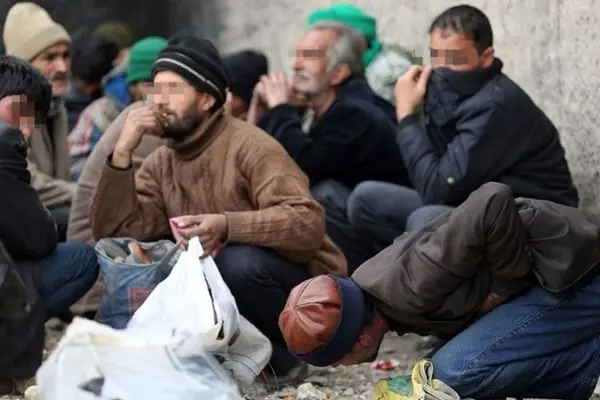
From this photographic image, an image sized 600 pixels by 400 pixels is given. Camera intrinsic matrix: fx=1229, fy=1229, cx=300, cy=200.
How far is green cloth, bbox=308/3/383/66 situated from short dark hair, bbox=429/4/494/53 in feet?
3.79

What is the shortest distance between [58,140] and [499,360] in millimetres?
2768

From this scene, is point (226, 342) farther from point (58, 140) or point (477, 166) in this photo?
point (58, 140)

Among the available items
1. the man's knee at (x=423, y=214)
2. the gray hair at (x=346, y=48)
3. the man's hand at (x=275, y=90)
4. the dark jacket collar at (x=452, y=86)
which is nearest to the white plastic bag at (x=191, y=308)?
the man's knee at (x=423, y=214)

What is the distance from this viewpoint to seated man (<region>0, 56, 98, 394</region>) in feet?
13.5

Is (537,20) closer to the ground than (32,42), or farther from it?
farther from it

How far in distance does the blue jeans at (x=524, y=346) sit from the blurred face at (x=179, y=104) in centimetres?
137

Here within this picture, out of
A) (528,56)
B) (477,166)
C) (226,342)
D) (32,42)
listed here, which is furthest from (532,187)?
(32,42)

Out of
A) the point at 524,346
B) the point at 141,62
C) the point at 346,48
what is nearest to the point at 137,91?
the point at 141,62

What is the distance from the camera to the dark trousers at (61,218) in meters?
5.35

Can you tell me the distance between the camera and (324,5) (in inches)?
291

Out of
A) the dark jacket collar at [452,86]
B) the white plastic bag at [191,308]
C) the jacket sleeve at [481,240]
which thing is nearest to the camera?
the jacket sleeve at [481,240]

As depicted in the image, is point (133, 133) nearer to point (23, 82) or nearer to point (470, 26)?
point (23, 82)

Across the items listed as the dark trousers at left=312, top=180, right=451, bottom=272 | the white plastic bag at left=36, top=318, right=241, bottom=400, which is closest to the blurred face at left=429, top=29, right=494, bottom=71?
the dark trousers at left=312, top=180, right=451, bottom=272

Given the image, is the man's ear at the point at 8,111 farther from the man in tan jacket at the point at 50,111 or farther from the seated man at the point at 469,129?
the seated man at the point at 469,129
